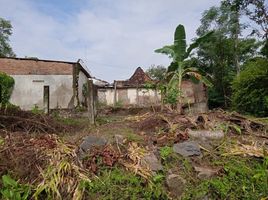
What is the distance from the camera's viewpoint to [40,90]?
21000 mm

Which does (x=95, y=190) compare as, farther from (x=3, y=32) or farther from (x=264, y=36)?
(x=3, y=32)

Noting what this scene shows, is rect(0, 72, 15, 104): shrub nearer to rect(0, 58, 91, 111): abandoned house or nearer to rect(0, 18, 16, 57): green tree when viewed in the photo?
rect(0, 58, 91, 111): abandoned house

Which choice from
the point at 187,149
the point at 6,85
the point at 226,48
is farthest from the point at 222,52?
the point at 187,149

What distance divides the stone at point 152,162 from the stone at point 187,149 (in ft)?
1.21

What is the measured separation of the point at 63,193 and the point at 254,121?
3938 mm

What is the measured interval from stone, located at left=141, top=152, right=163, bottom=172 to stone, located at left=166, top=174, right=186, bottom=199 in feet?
0.69

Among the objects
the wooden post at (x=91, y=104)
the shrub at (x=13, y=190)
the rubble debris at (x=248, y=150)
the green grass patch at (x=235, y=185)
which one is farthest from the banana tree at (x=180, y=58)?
the shrub at (x=13, y=190)

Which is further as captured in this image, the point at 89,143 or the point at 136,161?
the point at 89,143

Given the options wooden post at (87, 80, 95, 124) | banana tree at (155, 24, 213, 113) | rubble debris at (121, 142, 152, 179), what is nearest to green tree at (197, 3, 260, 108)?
banana tree at (155, 24, 213, 113)

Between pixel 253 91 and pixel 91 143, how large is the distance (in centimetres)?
862

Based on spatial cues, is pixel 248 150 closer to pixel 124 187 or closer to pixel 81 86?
pixel 124 187

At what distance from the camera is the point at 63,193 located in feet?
12.6

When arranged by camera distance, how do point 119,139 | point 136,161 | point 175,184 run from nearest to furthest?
point 175,184 → point 136,161 → point 119,139

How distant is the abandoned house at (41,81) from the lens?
2056 centimetres
